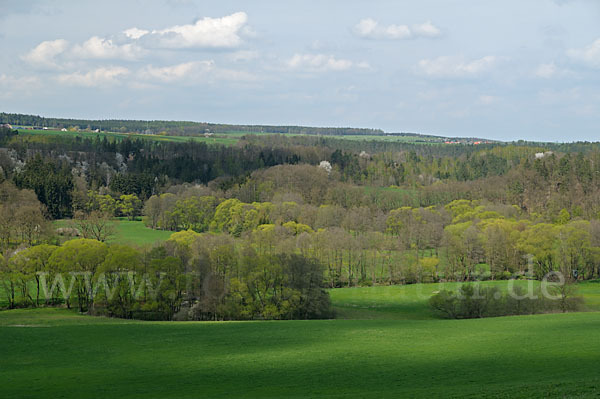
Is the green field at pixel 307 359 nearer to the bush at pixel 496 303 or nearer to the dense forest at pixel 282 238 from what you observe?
the bush at pixel 496 303

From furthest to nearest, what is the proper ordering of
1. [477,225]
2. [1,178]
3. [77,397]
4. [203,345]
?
[1,178] → [477,225] → [203,345] → [77,397]

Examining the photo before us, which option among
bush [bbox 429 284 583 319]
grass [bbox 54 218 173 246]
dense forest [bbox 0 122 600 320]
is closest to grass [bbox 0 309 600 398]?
bush [bbox 429 284 583 319]

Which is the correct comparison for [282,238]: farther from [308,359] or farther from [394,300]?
[308,359]

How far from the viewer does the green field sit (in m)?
28.6

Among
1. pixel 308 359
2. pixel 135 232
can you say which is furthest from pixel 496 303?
pixel 135 232

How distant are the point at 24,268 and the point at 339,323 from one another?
35.7 metres

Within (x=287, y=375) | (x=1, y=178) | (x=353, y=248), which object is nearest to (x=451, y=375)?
(x=287, y=375)

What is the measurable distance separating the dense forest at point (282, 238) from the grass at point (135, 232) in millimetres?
3746

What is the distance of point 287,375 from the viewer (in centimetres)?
3238

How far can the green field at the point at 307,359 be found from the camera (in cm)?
2862

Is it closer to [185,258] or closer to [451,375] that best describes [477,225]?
[185,258]

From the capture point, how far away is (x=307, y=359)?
1448 inches

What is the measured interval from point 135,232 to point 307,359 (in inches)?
3995

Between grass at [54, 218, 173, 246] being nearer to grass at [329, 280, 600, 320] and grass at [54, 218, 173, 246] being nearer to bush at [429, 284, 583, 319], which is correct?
grass at [329, 280, 600, 320]
